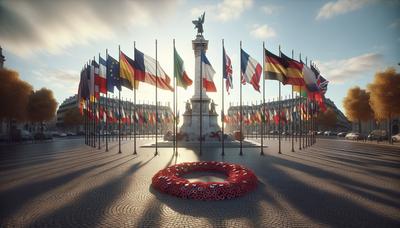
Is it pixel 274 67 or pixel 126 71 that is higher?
pixel 274 67

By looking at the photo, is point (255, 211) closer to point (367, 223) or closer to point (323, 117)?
point (367, 223)

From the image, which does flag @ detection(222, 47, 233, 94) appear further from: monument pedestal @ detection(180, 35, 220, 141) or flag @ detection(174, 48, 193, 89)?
monument pedestal @ detection(180, 35, 220, 141)

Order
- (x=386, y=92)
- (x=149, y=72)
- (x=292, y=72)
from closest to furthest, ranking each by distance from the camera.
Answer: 1. (x=292, y=72)
2. (x=149, y=72)
3. (x=386, y=92)

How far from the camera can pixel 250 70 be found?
2627 cm

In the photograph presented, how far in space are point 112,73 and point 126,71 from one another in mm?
3259

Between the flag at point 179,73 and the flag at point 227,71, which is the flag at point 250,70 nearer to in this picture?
the flag at point 227,71

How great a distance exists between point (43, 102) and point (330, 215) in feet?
224

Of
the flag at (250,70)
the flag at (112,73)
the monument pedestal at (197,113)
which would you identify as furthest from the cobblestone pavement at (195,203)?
the monument pedestal at (197,113)

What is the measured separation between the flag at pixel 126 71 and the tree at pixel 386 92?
43025mm

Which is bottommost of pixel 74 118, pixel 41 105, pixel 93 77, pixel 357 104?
pixel 74 118

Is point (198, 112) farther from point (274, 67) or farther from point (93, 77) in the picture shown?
point (274, 67)

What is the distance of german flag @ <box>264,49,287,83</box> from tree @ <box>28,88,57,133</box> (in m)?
57.4

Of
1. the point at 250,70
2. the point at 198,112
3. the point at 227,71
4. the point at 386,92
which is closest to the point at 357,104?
the point at 386,92

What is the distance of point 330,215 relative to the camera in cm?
995
